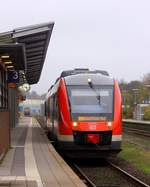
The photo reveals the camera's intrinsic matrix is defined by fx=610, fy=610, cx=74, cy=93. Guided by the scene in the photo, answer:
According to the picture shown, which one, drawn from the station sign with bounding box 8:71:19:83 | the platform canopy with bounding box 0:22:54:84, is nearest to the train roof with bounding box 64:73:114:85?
the platform canopy with bounding box 0:22:54:84

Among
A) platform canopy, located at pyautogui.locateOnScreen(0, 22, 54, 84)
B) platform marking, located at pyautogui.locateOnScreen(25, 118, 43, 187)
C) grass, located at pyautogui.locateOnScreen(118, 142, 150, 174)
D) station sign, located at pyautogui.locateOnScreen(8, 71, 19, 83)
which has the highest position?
platform canopy, located at pyautogui.locateOnScreen(0, 22, 54, 84)

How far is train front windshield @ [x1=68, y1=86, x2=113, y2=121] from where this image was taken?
19.6 meters

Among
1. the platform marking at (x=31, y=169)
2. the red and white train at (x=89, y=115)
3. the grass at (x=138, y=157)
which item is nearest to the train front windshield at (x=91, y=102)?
the red and white train at (x=89, y=115)

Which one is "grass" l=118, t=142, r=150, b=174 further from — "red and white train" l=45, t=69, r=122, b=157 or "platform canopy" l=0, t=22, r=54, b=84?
"platform canopy" l=0, t=22, r=54, b=84

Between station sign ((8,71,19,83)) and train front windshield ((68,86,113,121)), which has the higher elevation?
station sign ((8,71,19,83))

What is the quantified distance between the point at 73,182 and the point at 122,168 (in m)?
6.61

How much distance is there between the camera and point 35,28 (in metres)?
18.1

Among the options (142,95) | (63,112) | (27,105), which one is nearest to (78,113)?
(63,112)

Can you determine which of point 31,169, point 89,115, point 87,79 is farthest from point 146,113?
point 31,169

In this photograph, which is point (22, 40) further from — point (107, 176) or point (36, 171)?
point (36, 171)

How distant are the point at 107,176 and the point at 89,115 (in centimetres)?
304

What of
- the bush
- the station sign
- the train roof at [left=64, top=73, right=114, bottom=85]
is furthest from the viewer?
the bush

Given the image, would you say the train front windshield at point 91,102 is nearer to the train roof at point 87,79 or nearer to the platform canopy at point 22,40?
the train roof at point 87,79

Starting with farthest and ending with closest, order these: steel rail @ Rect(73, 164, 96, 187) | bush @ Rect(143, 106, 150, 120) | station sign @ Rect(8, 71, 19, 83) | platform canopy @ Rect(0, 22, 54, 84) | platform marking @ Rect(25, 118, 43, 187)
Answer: bush @ Rect(143, 106, 150, 120) → station sign @ Rect(8, 71, 19, 83) → platform canopy @ Rect(0, 22, 54, 84) → steel rail @ Rect(73, 164, 96, 187) → platform marking @ Rect(25, 118, 43, 187)
